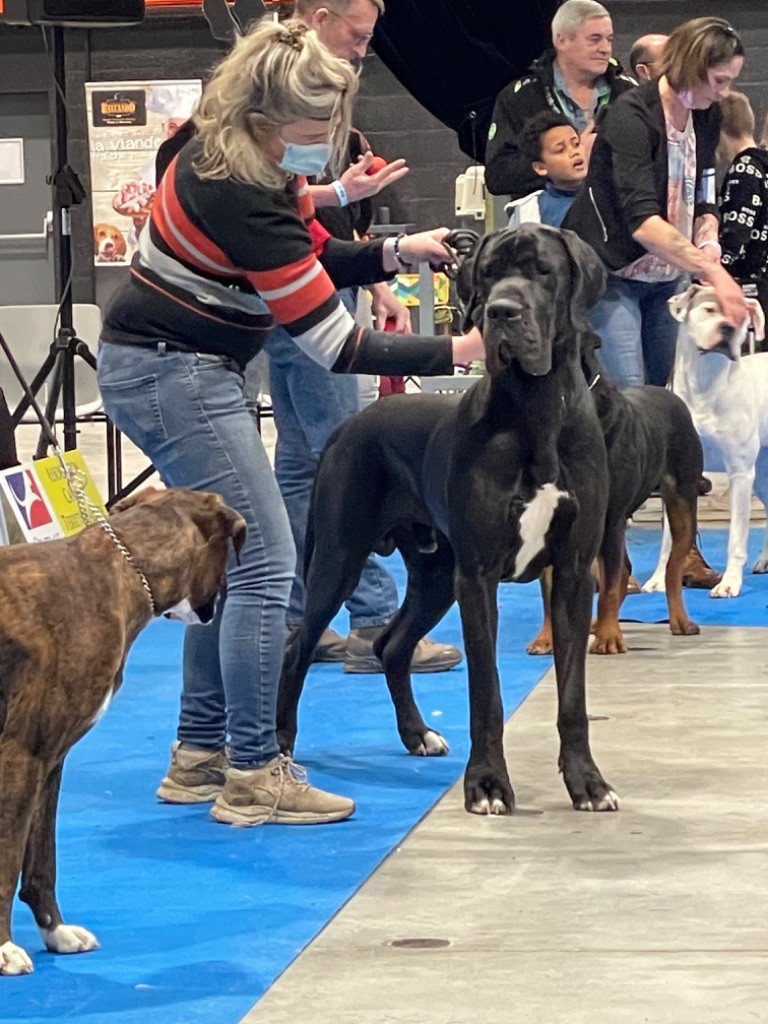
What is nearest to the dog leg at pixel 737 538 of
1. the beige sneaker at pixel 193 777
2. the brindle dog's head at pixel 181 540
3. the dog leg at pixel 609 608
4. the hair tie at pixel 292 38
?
the dog leg at pixel 609 608

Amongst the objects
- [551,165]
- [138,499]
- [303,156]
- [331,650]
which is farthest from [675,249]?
[138,499]

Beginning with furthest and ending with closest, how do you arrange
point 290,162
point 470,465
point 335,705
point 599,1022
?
point 335,705
point 470,465
point 290,162
point 599,1022

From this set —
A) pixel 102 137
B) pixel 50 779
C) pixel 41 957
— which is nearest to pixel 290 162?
pixel 50 779

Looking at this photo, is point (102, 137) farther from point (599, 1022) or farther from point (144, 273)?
point (599, 1022)

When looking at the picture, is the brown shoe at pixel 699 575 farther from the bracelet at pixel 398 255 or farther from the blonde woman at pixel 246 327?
the blonde woman at pixel 246 327

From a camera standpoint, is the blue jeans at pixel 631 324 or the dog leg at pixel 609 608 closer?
the dog leg at pixel 609 608

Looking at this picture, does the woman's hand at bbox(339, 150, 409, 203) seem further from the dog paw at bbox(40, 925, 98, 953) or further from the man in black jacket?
the dog paw at bbox(40, 925, 98, 953)

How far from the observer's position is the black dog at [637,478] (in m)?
5.30

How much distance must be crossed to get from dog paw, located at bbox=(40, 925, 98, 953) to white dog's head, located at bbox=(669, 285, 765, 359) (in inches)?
160

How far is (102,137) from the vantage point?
49.5 feet

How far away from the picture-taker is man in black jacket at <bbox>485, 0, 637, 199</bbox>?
6066mm

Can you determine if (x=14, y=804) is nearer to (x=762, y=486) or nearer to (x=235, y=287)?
(x=235, y=287)

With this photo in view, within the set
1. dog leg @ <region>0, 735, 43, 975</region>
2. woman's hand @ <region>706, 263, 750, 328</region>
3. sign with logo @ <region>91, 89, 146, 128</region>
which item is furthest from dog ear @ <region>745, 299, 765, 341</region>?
sign with logo @ <region>91, 89, 146, 128</region>

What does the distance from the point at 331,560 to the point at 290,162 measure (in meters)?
1.08
